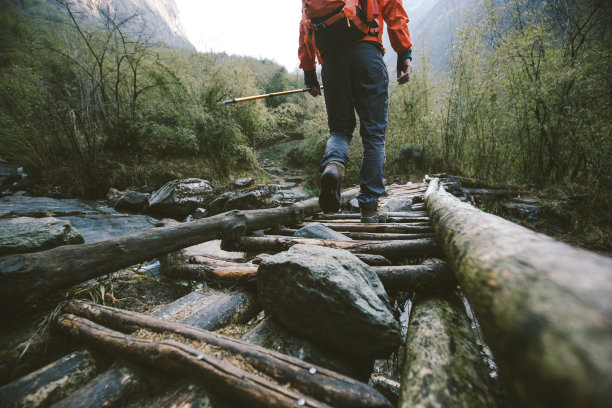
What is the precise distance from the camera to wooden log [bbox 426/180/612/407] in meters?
0.33

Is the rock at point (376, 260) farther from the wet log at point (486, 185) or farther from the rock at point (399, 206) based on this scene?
the wet log at point (486, 185)

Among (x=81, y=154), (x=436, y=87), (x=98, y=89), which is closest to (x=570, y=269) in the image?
(x=81, y=154)

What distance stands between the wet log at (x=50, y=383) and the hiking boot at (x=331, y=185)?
1915 millimetres

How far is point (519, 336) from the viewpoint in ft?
1.44

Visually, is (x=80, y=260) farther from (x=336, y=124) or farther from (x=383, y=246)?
(x=336, y=124)

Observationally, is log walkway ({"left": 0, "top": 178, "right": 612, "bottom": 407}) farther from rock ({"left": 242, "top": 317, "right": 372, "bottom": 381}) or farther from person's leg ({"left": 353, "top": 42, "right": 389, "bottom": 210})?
person's leg ({"left": 353, "top": 42, "right": 389, "bottom": 210})

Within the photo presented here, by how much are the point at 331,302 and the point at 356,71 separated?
220 cm

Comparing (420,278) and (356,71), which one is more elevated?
(356,71)

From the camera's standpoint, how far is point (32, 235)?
1.36 meters

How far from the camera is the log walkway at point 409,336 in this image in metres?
0.39

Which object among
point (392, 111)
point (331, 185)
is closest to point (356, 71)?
point (331, 185)

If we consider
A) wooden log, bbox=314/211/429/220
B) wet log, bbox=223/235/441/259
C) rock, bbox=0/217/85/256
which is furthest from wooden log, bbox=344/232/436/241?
rock, bbox=0/217/85/256

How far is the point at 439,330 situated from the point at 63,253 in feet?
5.85

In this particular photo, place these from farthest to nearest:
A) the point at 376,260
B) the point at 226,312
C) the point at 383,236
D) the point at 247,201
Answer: the point at 247,201, the point at 383,236, the point at 376,260, the point at 226,312
